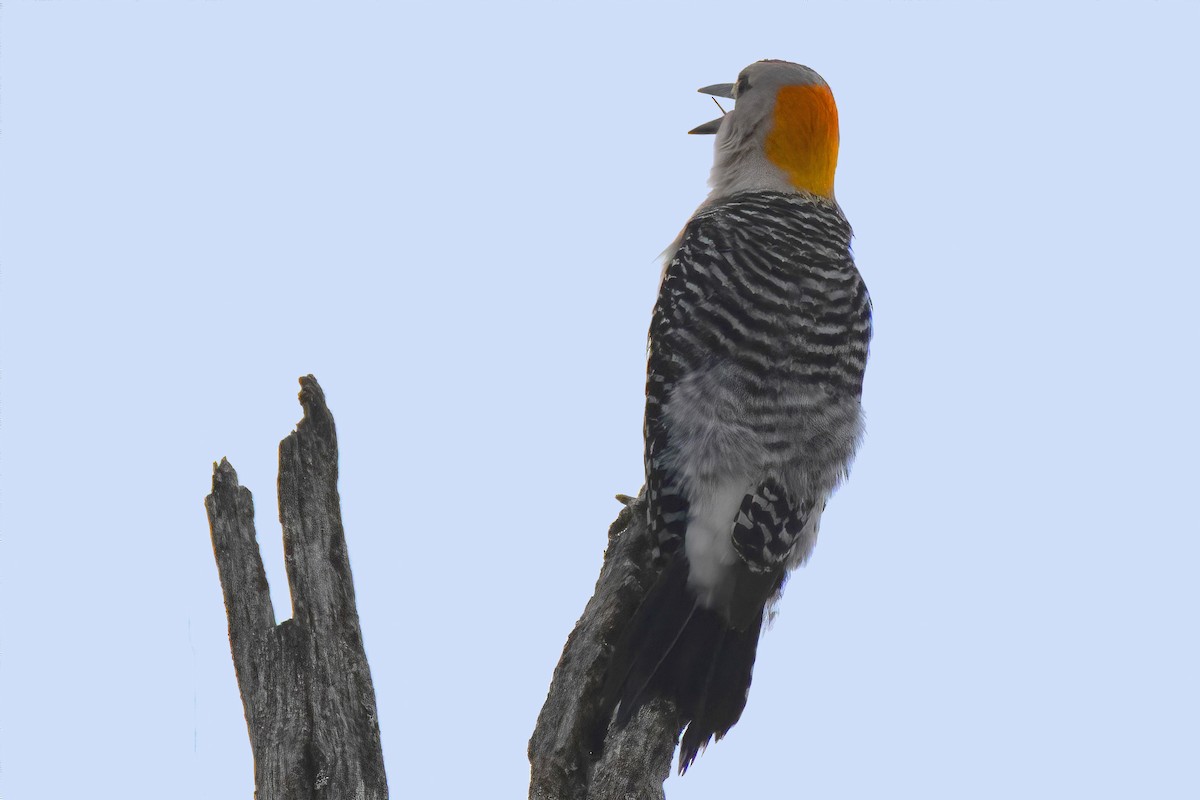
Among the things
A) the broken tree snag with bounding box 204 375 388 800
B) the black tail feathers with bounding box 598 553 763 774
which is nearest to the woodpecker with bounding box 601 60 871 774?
the black tail feathers with bounding box 598 553 763 774

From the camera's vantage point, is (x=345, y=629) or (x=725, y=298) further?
(x=725, y=298)

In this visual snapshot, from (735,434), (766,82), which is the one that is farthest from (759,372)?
(766,82)

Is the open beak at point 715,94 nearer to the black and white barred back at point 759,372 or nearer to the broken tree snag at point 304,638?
the black and white barred back at point 759,372

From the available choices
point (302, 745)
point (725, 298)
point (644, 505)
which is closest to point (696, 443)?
point (644, 505)

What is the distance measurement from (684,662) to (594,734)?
1.55ft

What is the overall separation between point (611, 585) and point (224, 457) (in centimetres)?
160

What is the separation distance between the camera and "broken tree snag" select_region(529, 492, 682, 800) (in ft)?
14.3

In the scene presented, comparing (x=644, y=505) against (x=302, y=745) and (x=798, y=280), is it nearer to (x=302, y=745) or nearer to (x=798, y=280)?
(x=798, y=280)

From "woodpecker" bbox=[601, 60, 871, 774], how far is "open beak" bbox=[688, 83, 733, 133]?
103 centimetres

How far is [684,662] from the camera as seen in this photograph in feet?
15.5

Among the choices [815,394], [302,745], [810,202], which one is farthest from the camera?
[810,202]

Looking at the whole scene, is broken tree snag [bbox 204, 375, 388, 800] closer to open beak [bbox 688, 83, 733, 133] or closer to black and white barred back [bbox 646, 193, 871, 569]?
black and white barred back [bbox 646, 193, 871, 569]

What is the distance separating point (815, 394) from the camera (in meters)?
5.20

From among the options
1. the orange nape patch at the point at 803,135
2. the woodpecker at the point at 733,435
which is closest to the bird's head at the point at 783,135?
the orange nape patch at the point at 803,135
